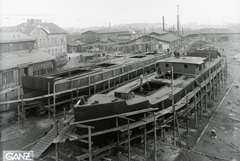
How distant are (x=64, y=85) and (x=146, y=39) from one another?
40201 millimetres

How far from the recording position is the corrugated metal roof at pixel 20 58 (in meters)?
25.8

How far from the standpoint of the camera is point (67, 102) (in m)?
21.9

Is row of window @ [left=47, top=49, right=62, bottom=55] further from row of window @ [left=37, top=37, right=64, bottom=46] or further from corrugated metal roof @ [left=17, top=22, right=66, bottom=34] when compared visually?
corrugated metal roof @ [left=17, top=22, right=66, bottom=34]

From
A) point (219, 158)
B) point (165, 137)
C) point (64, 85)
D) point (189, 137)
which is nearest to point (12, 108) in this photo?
point (64, 85)

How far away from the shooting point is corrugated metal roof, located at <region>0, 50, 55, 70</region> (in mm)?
25775

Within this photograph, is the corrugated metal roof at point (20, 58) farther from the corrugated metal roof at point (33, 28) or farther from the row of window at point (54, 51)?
the row of window at point (54, 51)

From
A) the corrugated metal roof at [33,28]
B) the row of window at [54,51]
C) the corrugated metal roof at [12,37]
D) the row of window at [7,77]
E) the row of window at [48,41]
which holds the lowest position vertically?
the row of window at [7,77]

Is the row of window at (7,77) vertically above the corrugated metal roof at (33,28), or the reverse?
the corrugated metal roof at (33,28)

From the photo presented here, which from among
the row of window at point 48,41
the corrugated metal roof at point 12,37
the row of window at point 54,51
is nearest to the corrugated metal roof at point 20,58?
the corrugated metal roof at point 12,37

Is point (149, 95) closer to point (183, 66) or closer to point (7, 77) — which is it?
point (183, 66)

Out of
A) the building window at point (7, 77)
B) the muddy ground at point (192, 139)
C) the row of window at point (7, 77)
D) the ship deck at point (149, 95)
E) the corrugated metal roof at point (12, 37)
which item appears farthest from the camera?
the corrugated metal roof at point (12, 37)

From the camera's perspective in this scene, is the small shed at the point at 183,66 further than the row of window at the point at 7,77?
No

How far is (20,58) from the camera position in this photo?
28.7m

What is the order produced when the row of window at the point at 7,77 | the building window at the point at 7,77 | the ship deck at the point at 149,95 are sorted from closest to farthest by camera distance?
the ship deck at the point at 149,95, the row of window at the point at 7,77, the building window at the point at 7,77
